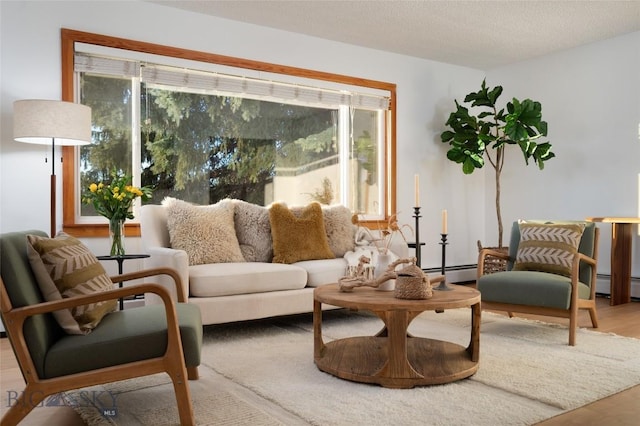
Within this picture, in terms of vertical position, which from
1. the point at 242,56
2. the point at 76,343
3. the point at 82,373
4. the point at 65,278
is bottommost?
the point at 82,373

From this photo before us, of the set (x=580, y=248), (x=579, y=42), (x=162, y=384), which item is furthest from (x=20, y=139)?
(x=579, y=42)

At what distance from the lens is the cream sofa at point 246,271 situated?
357 cm

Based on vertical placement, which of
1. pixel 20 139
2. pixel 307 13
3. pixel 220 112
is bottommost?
pixel 20 139

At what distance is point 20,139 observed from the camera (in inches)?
144

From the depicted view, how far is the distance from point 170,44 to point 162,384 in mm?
3022

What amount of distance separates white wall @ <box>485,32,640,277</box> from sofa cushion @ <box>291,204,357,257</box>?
2.64m

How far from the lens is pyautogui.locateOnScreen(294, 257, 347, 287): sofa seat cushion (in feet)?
13.6

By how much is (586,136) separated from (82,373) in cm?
552

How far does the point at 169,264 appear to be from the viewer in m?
3.38

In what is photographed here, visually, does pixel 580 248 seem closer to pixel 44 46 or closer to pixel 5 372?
pixel 5 372

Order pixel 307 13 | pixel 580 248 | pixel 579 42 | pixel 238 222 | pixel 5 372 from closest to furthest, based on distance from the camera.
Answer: pixel 5 372 < pixel 580 248 < pixel 238 222 < pixel 307 13 < pixel 579 42

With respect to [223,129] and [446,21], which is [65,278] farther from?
[446,21]

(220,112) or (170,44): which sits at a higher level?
(170,44)

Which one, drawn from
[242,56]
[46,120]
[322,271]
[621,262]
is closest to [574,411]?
[322,271]
